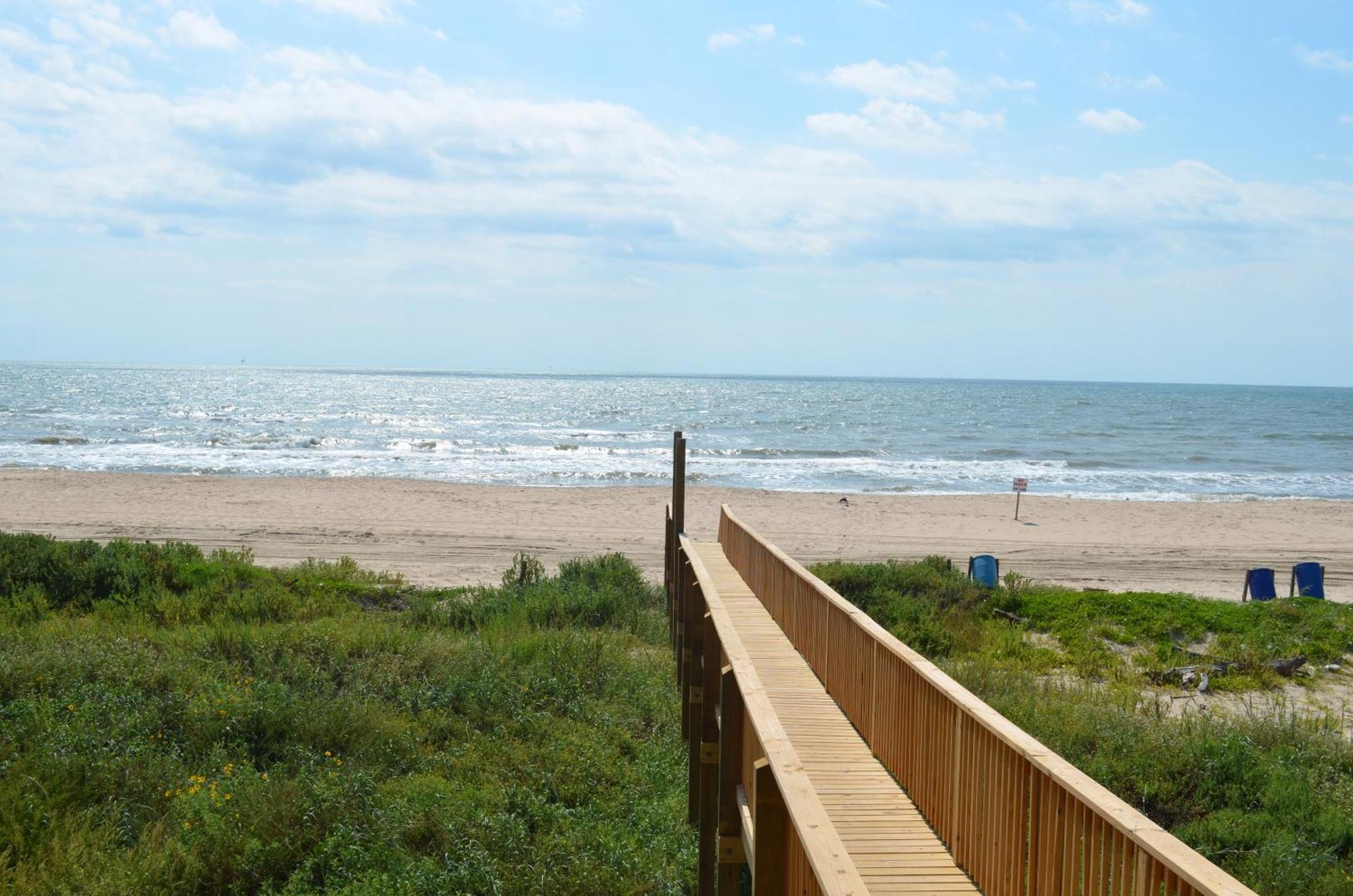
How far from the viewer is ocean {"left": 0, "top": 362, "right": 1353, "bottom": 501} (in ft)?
123

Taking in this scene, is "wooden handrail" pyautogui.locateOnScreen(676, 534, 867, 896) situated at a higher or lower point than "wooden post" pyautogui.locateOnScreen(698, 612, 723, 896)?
higher

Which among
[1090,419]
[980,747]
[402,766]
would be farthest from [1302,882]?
[1090,419]

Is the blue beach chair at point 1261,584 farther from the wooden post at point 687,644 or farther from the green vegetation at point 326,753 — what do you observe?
the wooden post at point 687,644

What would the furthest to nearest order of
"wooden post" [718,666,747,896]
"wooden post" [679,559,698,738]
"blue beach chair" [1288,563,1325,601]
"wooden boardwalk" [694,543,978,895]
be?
"blue beach chair" [1288,563,1325,601] → "wooden post" [679,559,698,738] → "wooden post" [718,666,747,896] → "wooden boardwalk" [694,543,978,895]

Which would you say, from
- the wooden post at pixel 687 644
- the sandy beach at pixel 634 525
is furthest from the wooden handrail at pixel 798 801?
the sandy beach at pixel 634 525

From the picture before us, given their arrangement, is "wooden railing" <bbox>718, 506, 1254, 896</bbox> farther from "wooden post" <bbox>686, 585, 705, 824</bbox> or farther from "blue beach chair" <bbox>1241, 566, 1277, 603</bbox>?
"blue beach chair" <bbox>1241, 566, 1277, 603</bbox>

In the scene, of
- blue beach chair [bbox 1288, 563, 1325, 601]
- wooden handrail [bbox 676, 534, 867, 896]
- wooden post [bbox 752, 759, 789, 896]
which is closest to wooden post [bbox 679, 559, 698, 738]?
wooden handrail [bbox 676, 534, 867, 896]

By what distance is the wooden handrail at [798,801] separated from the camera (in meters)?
2.59

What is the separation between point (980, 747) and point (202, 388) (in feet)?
413

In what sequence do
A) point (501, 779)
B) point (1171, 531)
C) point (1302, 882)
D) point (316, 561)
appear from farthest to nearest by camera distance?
point (1171, 531) → point (316, 561) → point (501, 779) → point (1302, 882)

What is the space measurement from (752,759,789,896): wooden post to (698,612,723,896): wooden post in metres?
2.01

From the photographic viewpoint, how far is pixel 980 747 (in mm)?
3695

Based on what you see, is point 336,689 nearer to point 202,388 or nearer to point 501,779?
point 501,779

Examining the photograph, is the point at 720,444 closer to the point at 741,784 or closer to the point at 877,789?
the point at 741,784
